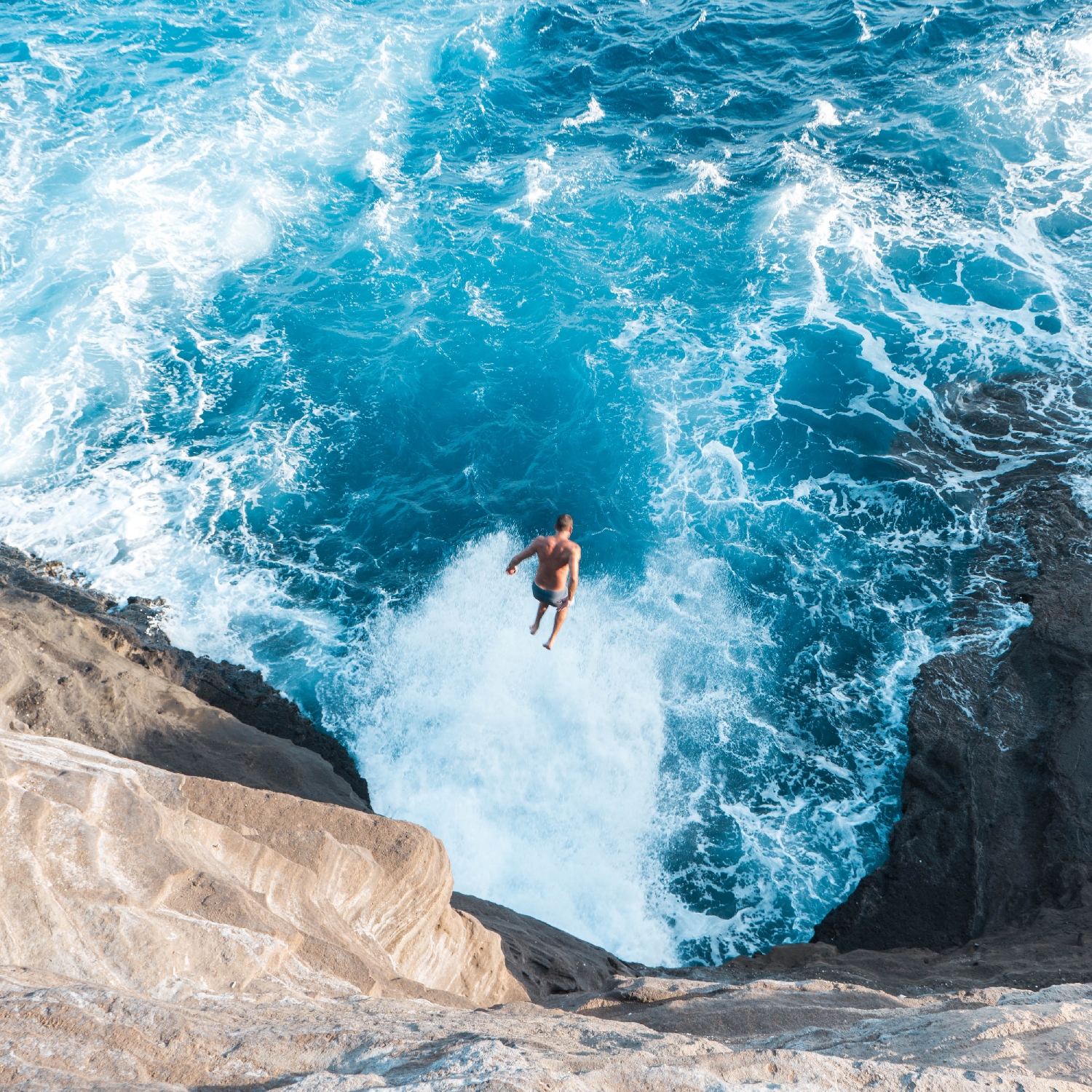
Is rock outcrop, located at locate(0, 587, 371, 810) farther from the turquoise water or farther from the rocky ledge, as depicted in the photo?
the turquoise water

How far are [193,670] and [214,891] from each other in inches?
358

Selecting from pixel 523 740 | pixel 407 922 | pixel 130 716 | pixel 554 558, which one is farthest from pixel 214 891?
pixel 523 740

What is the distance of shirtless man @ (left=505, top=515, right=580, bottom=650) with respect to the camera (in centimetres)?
1164

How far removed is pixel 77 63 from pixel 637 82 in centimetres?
2287

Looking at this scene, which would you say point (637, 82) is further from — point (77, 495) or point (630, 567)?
point (77, 495)

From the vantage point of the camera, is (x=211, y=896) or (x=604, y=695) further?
(x=604, y=695)

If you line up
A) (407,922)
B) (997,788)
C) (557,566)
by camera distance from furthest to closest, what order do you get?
(997,788) → (557,566) → (407,922)

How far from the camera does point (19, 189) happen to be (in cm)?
2788

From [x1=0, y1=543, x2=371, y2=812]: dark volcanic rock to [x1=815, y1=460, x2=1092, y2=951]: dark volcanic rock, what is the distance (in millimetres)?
9342

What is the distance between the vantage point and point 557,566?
12.0 m

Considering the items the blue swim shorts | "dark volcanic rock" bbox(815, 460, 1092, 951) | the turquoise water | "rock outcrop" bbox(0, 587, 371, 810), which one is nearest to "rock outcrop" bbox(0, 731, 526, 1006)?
"rock outcrop" bbox(0, 587, 371, 810)

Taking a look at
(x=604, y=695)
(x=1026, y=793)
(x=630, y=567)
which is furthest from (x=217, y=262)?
(x=1026, y=793)

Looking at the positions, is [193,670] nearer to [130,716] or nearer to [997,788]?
[130,716]

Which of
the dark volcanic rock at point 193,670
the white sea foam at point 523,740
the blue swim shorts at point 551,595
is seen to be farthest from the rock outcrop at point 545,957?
the blue swim shorts at point 551,595
